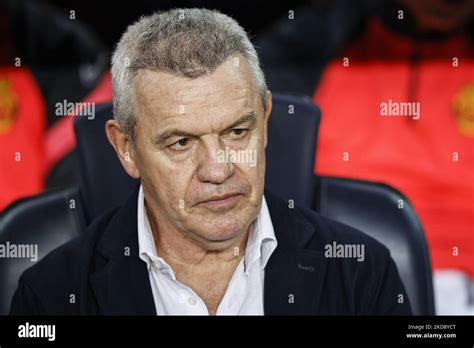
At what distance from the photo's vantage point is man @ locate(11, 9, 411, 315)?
133 centimetres

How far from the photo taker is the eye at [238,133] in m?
1.35

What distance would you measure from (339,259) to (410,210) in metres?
0.17

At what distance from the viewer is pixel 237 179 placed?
4.37 feet

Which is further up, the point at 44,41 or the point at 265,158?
the point at 44,41

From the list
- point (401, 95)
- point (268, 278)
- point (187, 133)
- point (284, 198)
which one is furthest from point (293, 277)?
point (401, 95)

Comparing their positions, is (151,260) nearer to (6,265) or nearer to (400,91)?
(6,265)

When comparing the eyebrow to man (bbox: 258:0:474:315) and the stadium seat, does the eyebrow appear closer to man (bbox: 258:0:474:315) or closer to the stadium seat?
the stadium seat

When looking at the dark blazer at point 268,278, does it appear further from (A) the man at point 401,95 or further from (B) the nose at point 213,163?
(A) the man at point 401,95

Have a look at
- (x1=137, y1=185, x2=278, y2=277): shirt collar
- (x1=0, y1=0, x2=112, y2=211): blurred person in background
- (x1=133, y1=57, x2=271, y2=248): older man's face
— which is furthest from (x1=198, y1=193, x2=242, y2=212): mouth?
(x1=0, y1=0, x2=112, y2=211): blurred person in background

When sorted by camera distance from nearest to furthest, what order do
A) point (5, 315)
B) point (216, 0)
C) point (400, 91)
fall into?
point (5, 315)
point (216, 0)
point (400, 91)

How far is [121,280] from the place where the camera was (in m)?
1.38

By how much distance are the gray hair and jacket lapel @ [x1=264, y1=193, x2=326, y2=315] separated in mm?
228

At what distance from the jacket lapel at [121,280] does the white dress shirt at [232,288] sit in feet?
0.06

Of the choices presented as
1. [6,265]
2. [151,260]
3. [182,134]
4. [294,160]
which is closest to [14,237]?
[6,265]
